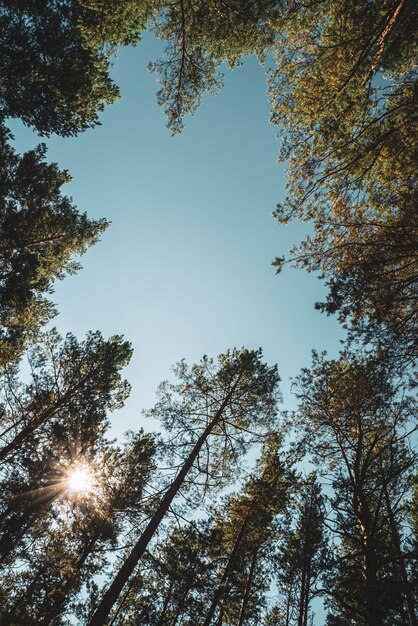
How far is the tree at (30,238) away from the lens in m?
10.9

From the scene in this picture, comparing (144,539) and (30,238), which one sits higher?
(30,238)

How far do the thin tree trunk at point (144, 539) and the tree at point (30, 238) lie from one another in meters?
7.73

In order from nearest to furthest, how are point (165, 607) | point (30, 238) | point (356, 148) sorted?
1. point (356, 148)
2. point (30, 238)
3. point (165, 607)

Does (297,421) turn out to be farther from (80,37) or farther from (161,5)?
(80,37)

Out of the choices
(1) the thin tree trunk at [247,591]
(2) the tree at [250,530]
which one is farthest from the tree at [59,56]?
(1) the thin tree trunk at [247,591]

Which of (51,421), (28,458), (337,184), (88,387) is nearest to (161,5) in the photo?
(337,184)

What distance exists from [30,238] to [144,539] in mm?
10583

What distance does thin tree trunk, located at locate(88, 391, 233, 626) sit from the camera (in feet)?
22.4

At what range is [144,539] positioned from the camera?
8.12 meters

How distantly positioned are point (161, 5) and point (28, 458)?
15.4 meters

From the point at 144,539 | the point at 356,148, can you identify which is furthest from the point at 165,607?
the point at 356,148

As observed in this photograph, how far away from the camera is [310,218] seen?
318 inches

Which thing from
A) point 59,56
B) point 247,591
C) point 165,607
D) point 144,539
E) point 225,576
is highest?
point 59,56

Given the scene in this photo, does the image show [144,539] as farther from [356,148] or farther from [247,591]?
[356,148]
